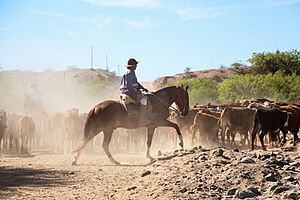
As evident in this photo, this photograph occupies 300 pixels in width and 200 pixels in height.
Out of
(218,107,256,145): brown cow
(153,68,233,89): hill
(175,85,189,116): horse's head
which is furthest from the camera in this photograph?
(153,68,233,89): hill

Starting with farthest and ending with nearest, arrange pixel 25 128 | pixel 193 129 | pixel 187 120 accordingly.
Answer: pixel 25 128 < pixel 187 120 < pixel 193 129

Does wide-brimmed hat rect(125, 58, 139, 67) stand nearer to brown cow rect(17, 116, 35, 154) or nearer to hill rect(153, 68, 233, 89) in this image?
brown cow rect(17, 116, 35, 154)

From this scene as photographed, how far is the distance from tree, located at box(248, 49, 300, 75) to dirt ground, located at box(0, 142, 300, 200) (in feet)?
188

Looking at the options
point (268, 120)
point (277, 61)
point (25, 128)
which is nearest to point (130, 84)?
point (268, 120)

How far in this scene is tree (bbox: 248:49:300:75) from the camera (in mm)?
69000

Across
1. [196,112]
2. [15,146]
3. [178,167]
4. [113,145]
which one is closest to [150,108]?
[178,167]

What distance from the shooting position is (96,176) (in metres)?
14.0

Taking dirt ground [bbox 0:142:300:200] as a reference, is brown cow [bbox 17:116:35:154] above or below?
above

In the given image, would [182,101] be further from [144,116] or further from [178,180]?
[178,180]

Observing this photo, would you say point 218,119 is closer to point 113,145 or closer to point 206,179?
point 113,145

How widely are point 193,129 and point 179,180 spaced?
12638mm

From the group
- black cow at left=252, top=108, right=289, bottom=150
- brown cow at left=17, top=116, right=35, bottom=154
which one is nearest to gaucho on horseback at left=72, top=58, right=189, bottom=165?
black cow at left=252, top=108, right=289, bottom=150

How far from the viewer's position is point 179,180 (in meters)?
10.7

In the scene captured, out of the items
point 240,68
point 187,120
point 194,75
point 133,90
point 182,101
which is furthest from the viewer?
point 194,75
